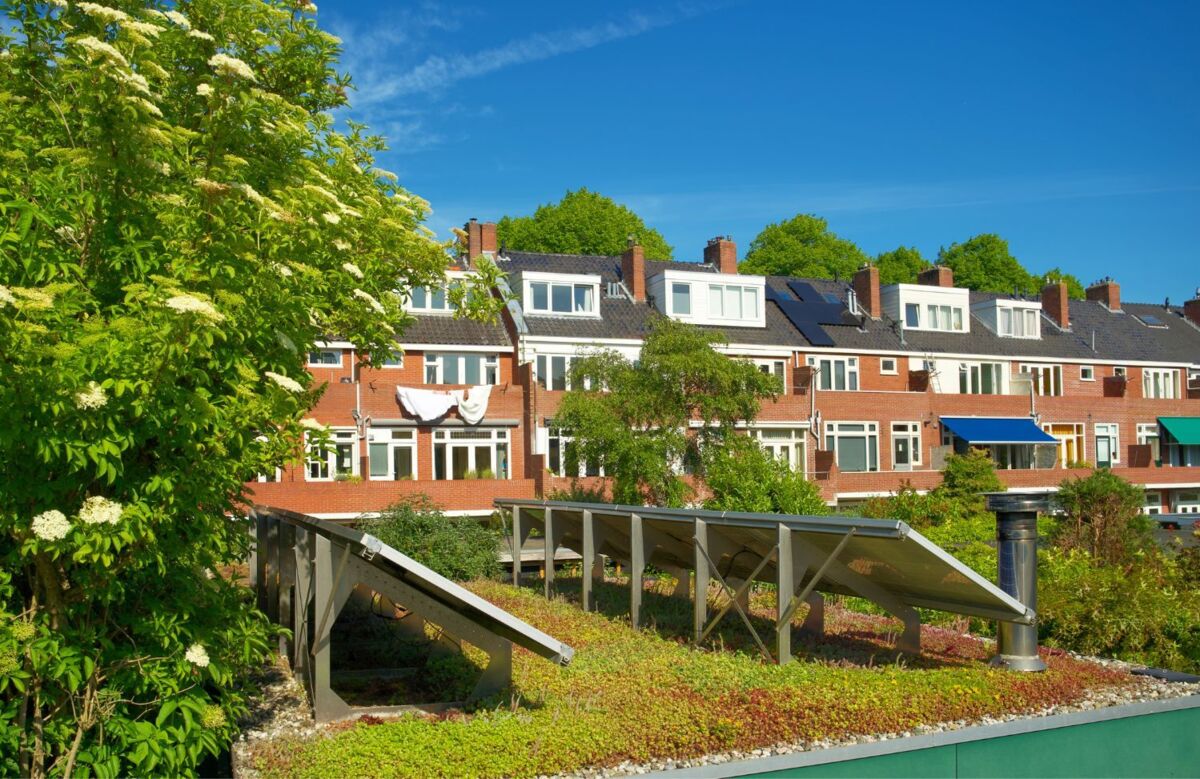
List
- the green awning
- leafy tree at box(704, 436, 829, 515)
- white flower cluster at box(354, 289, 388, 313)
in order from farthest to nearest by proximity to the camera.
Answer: the green awning → leafy tree at box(704, 436, 829, 515) → white flower cluster at box(354, 289, 388, 313)

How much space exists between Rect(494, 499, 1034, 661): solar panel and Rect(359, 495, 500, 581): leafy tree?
18.8ft

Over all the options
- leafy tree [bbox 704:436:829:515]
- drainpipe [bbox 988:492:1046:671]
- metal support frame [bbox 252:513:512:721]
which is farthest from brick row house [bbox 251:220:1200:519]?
metal support frame [bbox 252:513:512:721]

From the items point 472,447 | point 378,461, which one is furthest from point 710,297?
point 378,461

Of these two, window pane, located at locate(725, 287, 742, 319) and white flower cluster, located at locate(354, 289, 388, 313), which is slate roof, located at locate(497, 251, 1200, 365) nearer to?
window pane, located at locate(725, 287, 742, 319)

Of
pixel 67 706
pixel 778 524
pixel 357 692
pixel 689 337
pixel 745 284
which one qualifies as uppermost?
pixel 745 284

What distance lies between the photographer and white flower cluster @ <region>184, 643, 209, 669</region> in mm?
7102

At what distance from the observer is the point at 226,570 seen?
61.7 ft

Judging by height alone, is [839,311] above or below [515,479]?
above

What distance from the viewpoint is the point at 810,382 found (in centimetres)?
3784

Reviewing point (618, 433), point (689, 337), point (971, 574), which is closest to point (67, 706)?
point (971, 574)

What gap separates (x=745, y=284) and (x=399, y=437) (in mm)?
14921

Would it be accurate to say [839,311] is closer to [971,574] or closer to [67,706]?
[971,574]

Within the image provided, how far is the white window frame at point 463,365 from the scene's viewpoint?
3428 centimetres

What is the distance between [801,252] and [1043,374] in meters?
23.2
